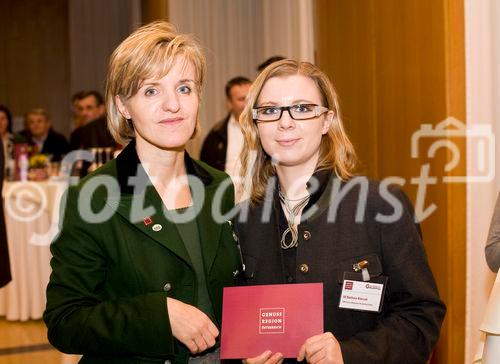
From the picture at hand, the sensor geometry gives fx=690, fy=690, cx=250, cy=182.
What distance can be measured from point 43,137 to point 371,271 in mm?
7799

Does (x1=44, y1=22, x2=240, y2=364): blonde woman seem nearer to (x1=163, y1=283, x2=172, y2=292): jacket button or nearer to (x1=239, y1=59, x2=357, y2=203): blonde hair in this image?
(x1=163, y1=283, x2=172, y2=292): jacket button

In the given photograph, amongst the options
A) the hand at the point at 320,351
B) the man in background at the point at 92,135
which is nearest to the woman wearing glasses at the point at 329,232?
the hand at the point at 320,351

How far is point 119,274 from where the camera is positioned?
186 cm

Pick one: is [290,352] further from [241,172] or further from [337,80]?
[337,80]

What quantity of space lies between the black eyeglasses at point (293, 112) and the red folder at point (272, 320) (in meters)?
0.49

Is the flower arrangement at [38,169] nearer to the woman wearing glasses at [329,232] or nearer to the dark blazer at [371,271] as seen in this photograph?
the woman wearing glasses at [329,232]

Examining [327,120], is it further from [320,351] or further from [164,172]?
[320,351]

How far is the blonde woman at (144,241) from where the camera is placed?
5.86 ft

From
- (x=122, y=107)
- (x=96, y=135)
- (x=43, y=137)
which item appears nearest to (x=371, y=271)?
(x=122, y=107)

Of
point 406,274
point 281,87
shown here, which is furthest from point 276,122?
point 406,274

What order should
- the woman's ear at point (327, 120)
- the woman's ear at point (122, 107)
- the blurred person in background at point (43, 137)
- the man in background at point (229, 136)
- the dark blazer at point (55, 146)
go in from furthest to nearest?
the blurred person in background at point (43, 137), the dark blazer at point (55, 146), the man in background at point (229, 136), the woman's ear at point (327, 120), the woman's ear at point (122, 107)

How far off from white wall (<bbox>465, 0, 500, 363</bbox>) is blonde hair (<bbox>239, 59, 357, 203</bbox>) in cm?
189

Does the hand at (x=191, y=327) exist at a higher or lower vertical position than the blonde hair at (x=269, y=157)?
lower

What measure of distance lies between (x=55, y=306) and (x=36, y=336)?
405 cm
